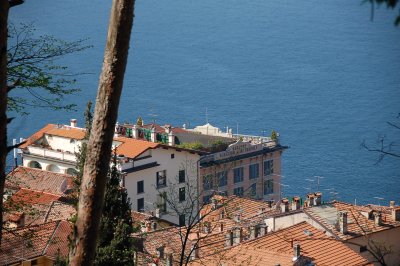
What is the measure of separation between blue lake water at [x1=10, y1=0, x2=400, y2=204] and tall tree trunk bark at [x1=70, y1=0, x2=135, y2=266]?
55.4m

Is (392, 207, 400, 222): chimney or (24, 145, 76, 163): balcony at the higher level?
(24, 145, 76, 163): balcony

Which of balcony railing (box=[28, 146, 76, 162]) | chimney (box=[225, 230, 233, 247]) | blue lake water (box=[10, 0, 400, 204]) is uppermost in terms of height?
blue lake water (box=[10, 0, 400, 204])

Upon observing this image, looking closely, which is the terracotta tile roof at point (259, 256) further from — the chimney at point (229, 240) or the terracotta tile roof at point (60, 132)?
the terracotta tile roof at point (60, 132)

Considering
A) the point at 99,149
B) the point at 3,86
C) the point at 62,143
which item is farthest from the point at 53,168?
the point at 99,149

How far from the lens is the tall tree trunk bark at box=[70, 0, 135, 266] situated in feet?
24.2

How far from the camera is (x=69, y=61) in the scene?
104125 mm

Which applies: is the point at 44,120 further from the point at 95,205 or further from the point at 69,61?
the point at 95,205

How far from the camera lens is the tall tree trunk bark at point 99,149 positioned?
291 inches

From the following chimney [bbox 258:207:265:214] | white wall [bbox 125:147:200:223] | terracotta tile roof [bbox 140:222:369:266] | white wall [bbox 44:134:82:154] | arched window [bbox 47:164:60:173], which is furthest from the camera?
white wall [bbox 44:134:82:154]

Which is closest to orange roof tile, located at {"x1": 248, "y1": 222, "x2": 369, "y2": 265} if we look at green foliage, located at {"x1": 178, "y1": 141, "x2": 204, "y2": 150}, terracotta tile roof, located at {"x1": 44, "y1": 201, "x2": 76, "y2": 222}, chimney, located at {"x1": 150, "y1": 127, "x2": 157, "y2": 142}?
terracotta tile roof, located at {"x1": 44, "y1": 201, "x2": 76, "y2": 222}

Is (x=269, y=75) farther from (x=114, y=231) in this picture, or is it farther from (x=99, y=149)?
(x=99, y=149)

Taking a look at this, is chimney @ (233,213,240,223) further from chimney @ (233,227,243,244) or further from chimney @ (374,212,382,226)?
chimney @ (233,227,243,244)

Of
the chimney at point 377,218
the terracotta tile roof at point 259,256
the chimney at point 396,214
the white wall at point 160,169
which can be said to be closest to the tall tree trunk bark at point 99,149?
the terracotta tile roof at point 259,256

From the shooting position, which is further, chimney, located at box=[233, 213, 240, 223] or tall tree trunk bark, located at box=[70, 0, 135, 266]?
chimney, located at box=[233, 213, 240, 223]
